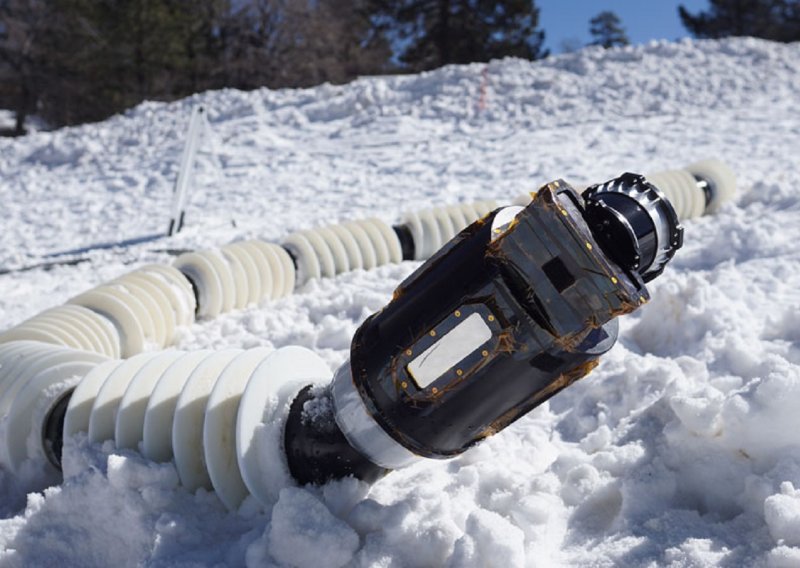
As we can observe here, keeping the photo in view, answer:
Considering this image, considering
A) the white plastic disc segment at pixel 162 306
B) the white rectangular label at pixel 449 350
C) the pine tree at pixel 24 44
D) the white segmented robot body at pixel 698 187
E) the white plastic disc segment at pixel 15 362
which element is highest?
the pine tree at pixel 24 44

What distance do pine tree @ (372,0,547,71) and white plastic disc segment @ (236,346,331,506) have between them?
21.5 m

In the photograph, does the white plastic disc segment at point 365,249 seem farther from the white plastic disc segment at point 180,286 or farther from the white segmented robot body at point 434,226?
the white plastic disc segment at point 180,286

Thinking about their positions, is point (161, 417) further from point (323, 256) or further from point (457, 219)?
point (457, 219)

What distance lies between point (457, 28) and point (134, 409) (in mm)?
21959

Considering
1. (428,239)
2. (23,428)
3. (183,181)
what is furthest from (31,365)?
(183,181)

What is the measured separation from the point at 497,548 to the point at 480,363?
353 millimetres

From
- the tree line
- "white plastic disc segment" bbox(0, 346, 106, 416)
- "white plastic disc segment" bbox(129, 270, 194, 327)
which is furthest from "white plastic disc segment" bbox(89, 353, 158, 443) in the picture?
the tree line

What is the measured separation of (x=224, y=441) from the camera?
1.79 metres

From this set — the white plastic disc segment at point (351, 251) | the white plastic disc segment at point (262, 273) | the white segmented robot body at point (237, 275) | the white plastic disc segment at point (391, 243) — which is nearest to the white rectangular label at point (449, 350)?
the white segmented robot body at point (237, 275)

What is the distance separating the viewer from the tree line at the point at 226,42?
19.9 meters

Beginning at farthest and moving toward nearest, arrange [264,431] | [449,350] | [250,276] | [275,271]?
[275,271] < [250,276] < [264,431] < [449,350]

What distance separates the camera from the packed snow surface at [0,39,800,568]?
156 cm

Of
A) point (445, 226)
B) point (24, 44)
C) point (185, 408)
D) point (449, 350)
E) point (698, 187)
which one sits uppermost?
point (24, 44)

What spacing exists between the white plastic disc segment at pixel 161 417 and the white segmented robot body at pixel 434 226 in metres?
2.74
